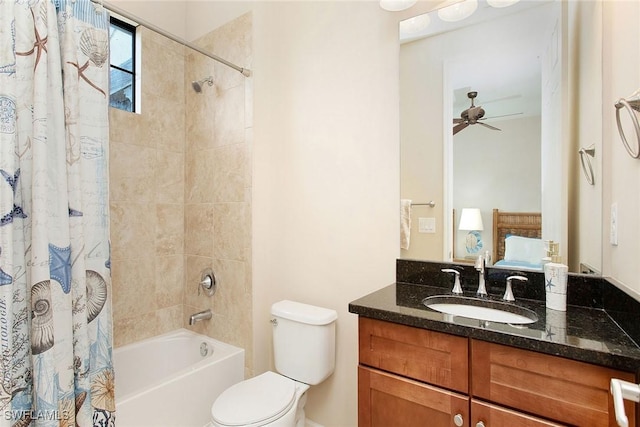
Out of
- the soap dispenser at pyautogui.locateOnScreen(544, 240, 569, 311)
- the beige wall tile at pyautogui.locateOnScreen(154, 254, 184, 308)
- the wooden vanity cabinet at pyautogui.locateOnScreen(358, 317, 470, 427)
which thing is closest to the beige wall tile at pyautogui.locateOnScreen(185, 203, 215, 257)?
the beige wall tile at pyautogui.locateOnScreen(154, 254, 184, 308)

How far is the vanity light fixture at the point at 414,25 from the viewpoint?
5.26 feet

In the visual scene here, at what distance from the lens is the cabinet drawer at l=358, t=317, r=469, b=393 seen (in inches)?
40.6

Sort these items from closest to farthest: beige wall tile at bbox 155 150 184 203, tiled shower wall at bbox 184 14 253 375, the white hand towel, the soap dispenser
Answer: the soap dispenser, the white hand towel, tiled shower wall at bbox 184 14 253 375, beige wall tile at bbox 155 150 184 203


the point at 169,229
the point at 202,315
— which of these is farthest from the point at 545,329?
Result: the point at 169,229

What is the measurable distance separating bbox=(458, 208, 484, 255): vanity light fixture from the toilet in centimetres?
77

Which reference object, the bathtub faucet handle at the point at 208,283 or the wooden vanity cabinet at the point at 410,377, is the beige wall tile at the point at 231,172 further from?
the wooden vanity cabinet at the point at 410,377

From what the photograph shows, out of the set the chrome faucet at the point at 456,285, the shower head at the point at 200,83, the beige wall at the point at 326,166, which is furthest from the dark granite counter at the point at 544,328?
the shower head at the point at 200,83

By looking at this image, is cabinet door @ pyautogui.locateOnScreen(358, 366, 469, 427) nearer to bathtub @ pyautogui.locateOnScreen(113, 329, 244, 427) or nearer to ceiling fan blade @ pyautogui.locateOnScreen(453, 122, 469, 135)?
bathtub @ pyautogui.locateOnScreen(113, 329, 244, 427)

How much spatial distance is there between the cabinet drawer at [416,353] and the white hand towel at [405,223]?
1.80ft

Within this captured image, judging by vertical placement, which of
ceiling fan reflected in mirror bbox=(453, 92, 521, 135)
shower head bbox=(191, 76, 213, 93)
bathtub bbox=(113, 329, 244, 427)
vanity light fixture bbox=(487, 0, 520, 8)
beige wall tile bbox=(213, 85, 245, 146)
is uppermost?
vanity light fixture bbox=(487, 0, 520, 8)

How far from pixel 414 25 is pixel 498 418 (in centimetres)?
166

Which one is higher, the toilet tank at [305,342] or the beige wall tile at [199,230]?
the beige wall tile at [199,230]

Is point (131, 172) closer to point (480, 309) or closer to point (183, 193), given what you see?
point (183, 193)

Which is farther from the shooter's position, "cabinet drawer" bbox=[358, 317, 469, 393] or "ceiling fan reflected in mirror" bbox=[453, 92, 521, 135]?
"ceiling fan reflected in mirror" bbox=[453, 92, 521, 135]
